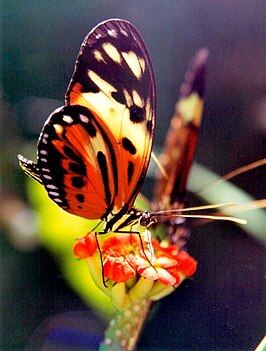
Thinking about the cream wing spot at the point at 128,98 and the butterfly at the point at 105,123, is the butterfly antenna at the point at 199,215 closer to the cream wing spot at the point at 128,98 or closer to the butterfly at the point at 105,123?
the butterfly at the point at 105,123

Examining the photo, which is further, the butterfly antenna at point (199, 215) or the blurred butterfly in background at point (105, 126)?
the butterfly antenna at point (199, 215)

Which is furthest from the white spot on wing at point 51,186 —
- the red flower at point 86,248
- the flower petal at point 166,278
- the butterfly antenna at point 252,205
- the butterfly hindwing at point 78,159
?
the butterfly antenna at point 252,205

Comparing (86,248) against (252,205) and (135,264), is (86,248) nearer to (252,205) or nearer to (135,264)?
(135,264)

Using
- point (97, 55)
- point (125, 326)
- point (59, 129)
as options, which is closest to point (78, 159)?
point (59, 129)

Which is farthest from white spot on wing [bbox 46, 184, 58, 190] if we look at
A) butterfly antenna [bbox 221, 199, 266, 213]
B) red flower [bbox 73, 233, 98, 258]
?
butterfly antenna [bbox 221, 199, 266, 213]

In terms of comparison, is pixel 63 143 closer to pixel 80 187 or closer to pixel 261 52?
pixel 80 187

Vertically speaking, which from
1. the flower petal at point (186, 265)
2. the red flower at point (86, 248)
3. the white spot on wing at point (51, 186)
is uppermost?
the white spot on wing at point (51, 186)

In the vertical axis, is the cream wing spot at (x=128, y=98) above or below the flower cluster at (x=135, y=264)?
above
